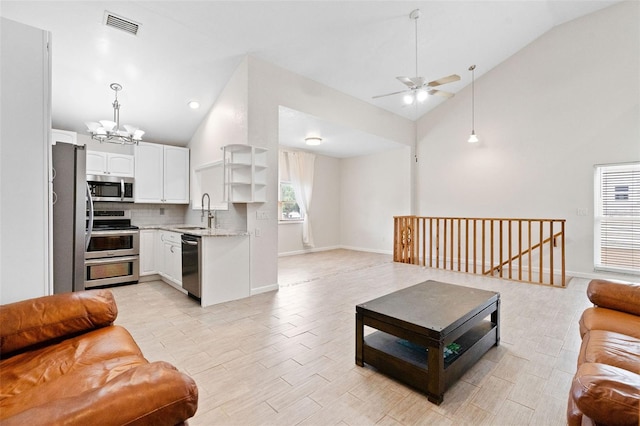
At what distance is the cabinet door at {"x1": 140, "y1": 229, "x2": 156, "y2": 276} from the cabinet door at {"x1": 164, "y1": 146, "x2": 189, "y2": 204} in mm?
755

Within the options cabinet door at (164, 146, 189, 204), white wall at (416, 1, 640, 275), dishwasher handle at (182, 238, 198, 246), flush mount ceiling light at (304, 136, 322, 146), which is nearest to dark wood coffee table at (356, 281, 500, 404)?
dishwasher handle at (182, 238, 198, 246)

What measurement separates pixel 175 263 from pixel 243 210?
4.46 ft

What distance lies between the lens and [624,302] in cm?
203

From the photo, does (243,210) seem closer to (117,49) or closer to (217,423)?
(117,49)

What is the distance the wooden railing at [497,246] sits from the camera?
4969mm

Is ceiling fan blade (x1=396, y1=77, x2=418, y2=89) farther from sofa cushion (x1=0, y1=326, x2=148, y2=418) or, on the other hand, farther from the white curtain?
the white curtain

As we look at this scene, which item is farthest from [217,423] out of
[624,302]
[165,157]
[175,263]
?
[165,157]

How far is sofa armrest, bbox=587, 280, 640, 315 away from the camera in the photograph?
200 cm

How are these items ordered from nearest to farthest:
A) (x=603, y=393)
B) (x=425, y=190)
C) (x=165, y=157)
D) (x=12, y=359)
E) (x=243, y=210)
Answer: (x=603, y=393) → (x=12, y=359) → (x=243, y=210) → (x=165, y=157) → (x=425, y=190)

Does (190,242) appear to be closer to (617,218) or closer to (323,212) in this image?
(323,212)

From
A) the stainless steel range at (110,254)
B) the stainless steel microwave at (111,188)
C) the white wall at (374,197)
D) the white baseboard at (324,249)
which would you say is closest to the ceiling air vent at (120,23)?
the stainless steel microwave at (111,188)

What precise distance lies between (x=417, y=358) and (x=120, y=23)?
A: 4461 millimetres

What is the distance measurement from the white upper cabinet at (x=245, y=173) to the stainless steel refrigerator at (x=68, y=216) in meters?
1.70

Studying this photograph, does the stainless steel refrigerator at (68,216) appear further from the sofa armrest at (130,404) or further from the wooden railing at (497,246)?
the wooden railing at (497,246)
